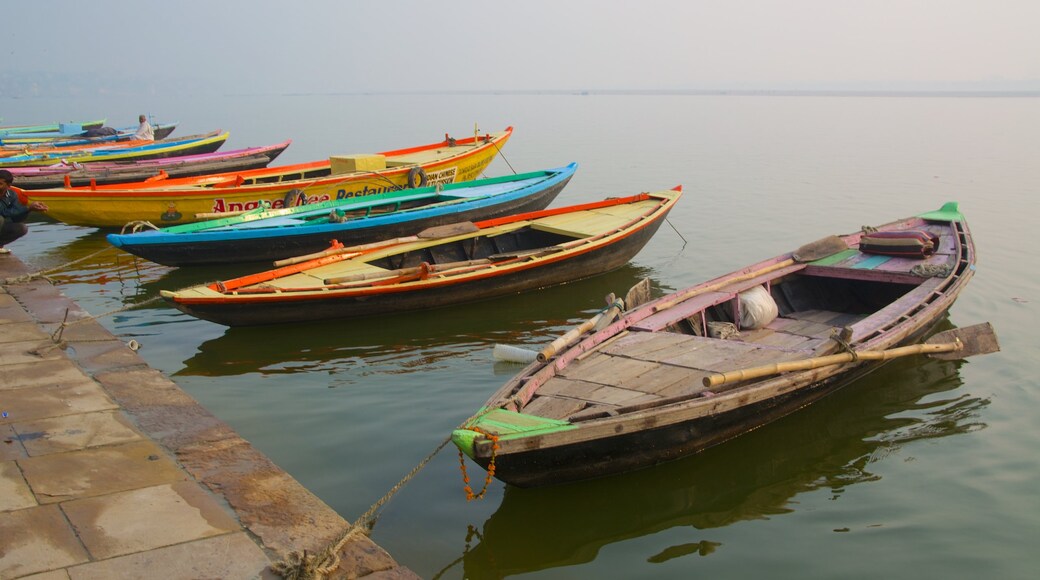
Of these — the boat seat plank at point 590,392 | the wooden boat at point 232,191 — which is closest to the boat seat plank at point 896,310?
the boat seat plank at point 590,392

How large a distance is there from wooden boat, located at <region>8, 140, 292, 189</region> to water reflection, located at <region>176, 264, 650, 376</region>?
8.49 meters

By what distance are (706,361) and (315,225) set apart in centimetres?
808

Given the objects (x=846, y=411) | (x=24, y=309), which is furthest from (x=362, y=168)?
(x=846, y=411)

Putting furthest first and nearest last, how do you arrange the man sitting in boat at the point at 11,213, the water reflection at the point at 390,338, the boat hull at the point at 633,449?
the man sitting in boat at the point at 11,213
the water reflection at the point at 390,338
the boat hull at the point at 633,449

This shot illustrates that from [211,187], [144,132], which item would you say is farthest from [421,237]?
[144,132]

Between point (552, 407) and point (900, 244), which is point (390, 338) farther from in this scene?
point (900, 244)

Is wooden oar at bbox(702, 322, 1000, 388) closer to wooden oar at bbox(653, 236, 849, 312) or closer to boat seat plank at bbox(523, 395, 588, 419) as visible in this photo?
boat seat plank at bbox(523, 395, 588, 419)

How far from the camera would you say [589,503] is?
6633 millimetres

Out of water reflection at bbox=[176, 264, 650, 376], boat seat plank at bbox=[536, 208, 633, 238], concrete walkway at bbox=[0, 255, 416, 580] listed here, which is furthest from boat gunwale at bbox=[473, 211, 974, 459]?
boat seat plank at bbox=[536, 208, 633, 238]

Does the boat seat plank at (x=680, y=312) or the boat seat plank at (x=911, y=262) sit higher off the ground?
the boat seat plank at (x=911, y=262)

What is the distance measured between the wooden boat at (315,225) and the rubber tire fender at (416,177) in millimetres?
1350

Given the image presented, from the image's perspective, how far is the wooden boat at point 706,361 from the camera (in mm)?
6195

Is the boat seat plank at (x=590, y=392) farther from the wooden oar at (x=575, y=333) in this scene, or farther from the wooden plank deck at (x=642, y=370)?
the wooden oar at (x=575, y=333)

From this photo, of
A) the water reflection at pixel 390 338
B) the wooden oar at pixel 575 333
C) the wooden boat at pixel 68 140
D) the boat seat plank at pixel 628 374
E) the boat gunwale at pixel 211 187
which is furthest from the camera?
the wooden boat at pixel 68 140
